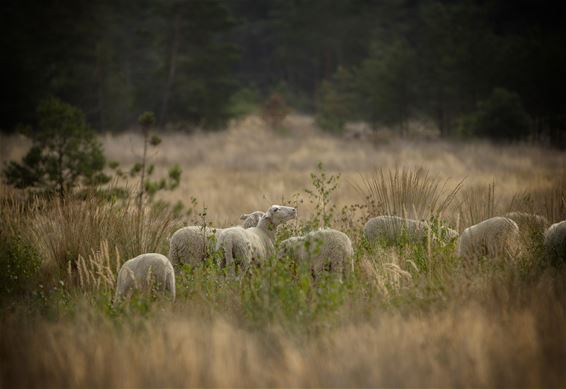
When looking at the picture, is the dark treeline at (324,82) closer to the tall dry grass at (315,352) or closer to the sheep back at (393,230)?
the sheep back at (393,230)

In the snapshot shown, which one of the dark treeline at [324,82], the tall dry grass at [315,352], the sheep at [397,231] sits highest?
the dark treeline at [324,82]

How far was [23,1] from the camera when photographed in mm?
31656

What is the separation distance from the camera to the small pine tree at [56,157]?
9297mm

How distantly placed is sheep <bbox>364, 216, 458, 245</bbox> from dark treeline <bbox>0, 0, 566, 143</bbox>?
56.4ft

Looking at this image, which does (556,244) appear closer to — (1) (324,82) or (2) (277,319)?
(2) (277,319)

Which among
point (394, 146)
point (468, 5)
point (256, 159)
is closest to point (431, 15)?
point (468, 5)

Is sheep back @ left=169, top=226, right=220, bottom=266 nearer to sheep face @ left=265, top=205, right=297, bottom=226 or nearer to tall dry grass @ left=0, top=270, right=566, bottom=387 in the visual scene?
sheep face @ left=265, top=205, right=297, bottom=226

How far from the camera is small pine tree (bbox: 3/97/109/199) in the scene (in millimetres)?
9297

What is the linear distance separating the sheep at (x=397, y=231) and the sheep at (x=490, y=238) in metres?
0.53

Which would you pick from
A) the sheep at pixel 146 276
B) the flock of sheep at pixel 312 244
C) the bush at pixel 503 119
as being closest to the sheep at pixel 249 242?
the flock of sheep at pixel 312 244

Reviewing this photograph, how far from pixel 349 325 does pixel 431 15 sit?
29836 millimetres

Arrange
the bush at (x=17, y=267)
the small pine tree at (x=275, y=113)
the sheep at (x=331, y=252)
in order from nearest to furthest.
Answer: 1. the sheep at (x=331, y=252)
2. the bush at (x=17, y=267)
3. the small pine tree at (x=275, y=113)

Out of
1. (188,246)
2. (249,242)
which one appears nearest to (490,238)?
(249,242)

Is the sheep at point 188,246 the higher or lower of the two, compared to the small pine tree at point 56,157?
lower
